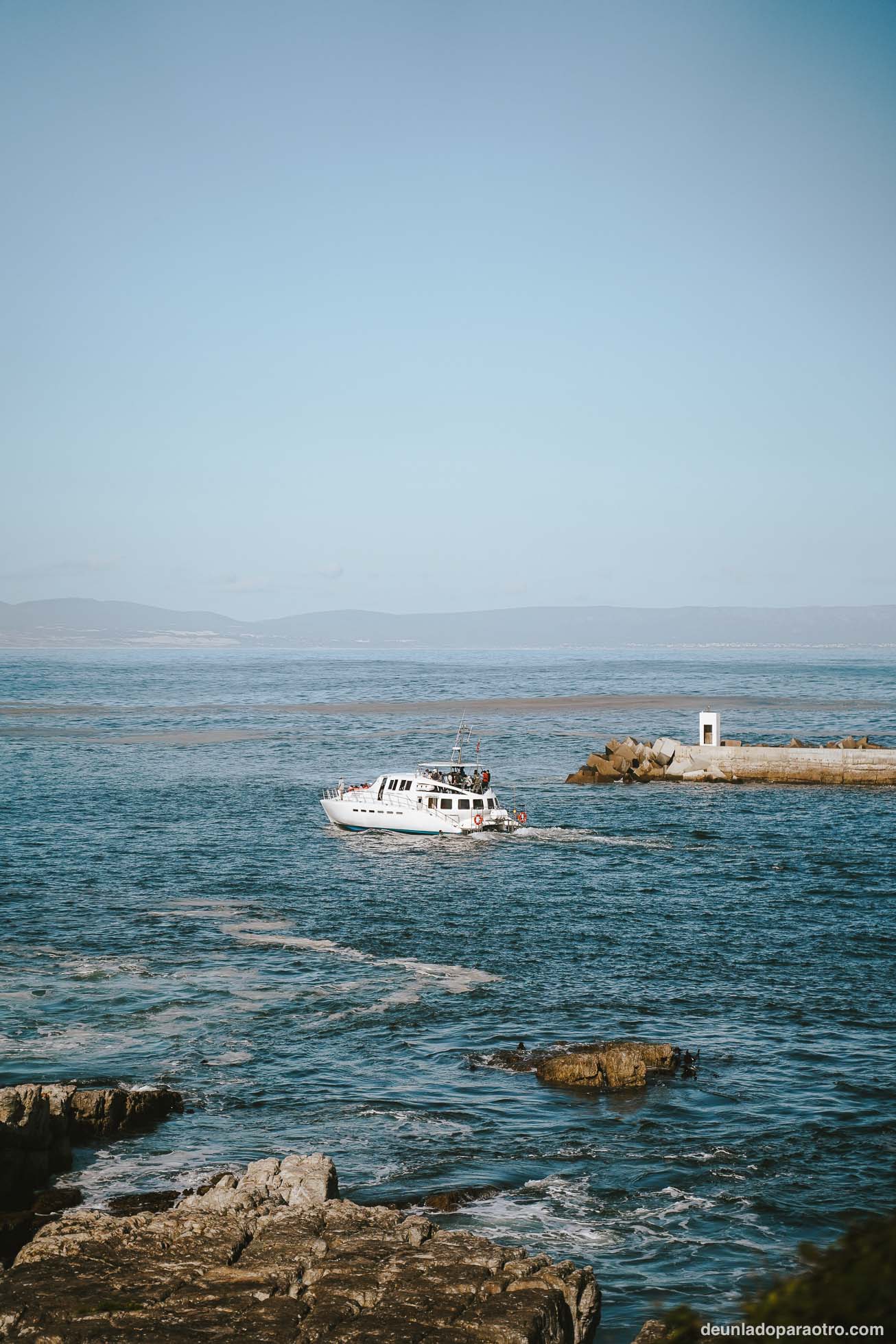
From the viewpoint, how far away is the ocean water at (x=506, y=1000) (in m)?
21.7

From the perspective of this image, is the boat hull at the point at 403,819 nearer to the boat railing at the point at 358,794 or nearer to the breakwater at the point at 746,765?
the boat railing at the point at 358,794

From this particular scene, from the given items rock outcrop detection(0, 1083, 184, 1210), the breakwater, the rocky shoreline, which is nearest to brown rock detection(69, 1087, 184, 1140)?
rock outcrop detection(0, 1083, 184, 1210)

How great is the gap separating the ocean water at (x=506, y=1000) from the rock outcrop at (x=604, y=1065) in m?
0.55

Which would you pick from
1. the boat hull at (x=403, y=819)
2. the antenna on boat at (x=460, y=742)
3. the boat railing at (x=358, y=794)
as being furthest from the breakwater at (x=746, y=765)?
the boat railing at (x=358, y=794)

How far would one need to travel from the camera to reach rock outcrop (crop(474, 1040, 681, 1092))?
26.8 m

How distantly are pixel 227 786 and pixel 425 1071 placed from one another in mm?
55591

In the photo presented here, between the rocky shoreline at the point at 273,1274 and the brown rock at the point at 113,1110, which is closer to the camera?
the rocky shoreline at the point at 273,1274

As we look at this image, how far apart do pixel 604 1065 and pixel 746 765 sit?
197 ft

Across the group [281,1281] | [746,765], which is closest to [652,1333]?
[281,1281]

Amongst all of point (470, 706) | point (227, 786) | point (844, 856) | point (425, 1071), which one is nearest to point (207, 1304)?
point (425, 1071)

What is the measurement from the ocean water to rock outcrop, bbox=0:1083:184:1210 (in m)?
0.53

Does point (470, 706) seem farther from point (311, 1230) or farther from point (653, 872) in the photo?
point (311, 1230)

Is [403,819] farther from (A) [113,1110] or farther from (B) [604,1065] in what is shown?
(A) [113,1110]

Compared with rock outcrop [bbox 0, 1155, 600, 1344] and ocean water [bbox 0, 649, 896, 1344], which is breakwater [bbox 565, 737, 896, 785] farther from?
rock outcrop [bbox 0, 1155, 600, 1344]
